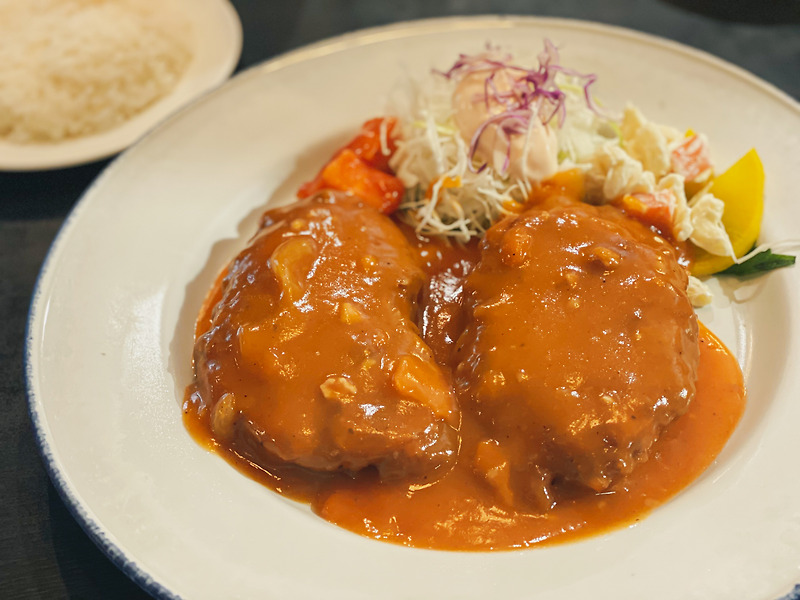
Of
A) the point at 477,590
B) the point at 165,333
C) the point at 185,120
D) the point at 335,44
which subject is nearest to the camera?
the point at 477,590

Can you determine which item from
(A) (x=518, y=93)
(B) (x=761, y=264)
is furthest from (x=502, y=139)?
(B) (x=761, y=264)

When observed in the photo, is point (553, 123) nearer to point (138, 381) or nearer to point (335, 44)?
point (335, 44)

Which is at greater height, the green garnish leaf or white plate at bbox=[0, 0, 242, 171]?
the green garnish leaf

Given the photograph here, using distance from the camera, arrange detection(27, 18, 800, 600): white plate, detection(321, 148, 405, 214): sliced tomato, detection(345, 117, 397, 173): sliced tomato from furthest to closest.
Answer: detection(345, 117, 397, 173): sliced tomato
detection(321, 148, 405, 214): sliced tomato
detection(27, 18, 800, 600): white plate

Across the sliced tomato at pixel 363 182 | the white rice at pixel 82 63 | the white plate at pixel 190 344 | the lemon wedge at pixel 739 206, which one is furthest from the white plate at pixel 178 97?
the lemon wedge at pixel 739 206

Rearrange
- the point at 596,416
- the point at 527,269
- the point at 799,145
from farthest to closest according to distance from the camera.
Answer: the point at 799,145, the point at 527,269, the point at 596,416

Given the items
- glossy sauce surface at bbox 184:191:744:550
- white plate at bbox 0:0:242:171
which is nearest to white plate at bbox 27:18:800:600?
glossy sauce surface at bbox 184:191:744:550

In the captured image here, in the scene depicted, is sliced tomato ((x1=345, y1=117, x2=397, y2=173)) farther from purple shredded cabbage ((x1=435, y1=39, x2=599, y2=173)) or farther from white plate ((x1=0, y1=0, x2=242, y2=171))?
white plate ((x1=0, y1=0, x2=242, y2=171))

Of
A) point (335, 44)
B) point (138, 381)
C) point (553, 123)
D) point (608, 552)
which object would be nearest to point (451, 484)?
point (608, 552)
